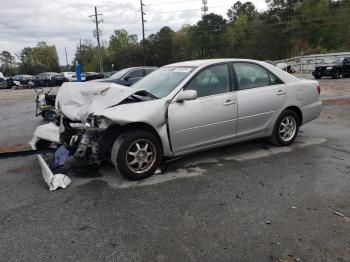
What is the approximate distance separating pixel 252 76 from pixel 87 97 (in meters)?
2.58

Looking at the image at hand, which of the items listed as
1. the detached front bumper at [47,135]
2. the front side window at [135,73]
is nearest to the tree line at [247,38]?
the front side window at [135,73]

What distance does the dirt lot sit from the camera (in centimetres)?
299

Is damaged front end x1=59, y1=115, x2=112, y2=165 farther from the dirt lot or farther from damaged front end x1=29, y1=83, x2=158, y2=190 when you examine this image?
the dirt lot

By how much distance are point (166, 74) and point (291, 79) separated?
219 cm

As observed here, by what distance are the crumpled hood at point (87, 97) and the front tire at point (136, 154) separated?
0.54 metres

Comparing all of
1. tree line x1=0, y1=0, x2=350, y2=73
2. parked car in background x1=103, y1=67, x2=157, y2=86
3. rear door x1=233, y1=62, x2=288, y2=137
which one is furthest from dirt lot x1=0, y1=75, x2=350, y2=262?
tree line x1=0, y1=0, x2=350, y2=73

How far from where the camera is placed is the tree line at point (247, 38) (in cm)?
6975

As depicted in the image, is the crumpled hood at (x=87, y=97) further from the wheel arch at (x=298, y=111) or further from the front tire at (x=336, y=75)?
the front tire at (x=336, y=75)

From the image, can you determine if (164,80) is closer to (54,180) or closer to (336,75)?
(54,180)

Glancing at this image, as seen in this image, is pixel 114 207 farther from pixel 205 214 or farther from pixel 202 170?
pixel 202 170

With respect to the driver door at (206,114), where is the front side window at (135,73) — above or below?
above

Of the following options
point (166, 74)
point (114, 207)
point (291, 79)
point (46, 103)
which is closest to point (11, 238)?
point (114, 207)

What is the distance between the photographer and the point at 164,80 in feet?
17.6

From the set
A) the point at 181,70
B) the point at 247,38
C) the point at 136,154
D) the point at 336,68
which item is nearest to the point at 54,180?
the point at 136,154
